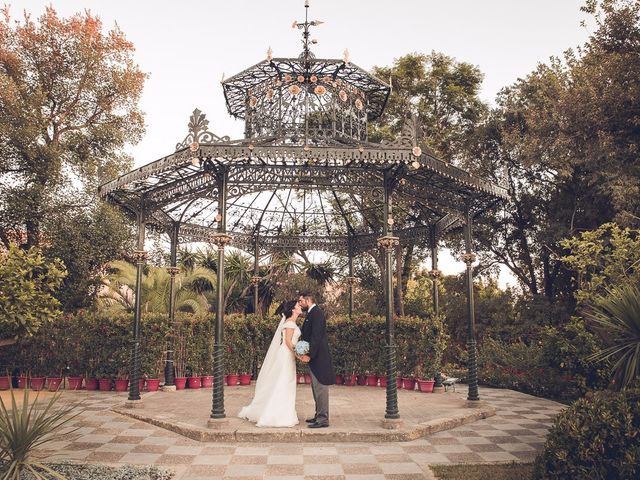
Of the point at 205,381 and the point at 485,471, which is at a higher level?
the point at 205,381

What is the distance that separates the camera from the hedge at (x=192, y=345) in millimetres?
11445

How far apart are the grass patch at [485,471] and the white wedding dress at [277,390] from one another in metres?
2.38

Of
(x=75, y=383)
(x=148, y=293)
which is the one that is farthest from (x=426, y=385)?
(x=148, y=293)

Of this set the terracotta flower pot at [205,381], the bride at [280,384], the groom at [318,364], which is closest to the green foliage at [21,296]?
the terracotta flower pot at [205,381]

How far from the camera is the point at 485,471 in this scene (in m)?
5.57

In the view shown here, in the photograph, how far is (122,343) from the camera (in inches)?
463

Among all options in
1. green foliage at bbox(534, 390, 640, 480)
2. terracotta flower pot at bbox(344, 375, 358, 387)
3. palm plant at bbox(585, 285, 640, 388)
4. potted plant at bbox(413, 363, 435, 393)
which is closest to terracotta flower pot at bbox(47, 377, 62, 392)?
terracotta flower pot at bbox(344, 375, 358, 387)

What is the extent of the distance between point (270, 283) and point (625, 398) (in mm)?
18892

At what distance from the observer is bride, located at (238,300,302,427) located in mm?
7246

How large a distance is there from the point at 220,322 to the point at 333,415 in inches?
95.0

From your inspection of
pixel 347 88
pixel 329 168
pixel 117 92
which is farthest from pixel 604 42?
pixel 117 92

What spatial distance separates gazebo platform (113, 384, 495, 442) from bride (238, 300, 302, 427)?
0.59 ft

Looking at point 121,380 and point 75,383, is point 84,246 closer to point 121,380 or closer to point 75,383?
point 75,383

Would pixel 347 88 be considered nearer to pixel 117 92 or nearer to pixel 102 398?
pixel 102 398
